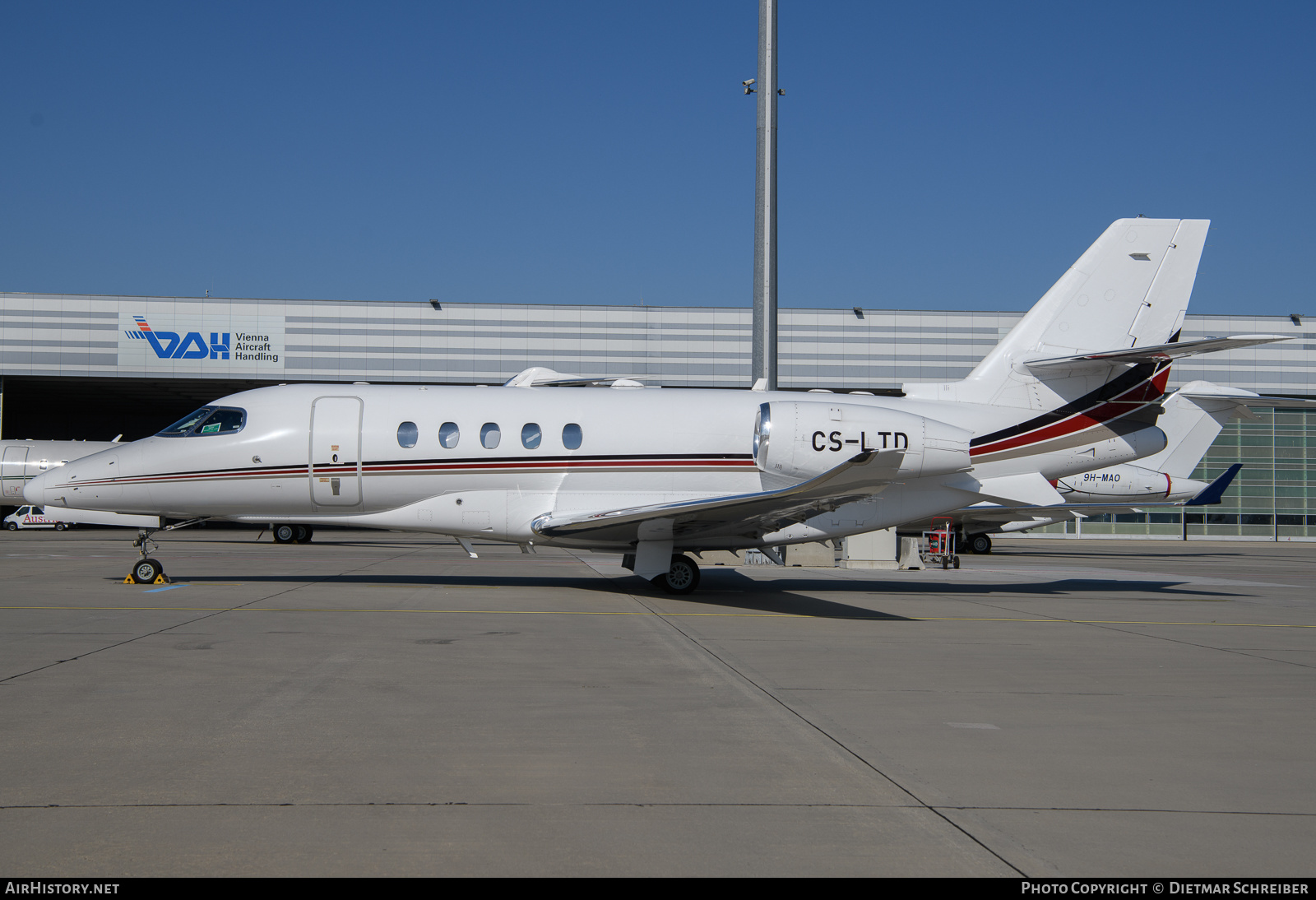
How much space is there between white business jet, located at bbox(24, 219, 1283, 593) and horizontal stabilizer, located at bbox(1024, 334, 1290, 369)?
0.18 ft

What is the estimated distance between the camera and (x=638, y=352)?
4503 cm

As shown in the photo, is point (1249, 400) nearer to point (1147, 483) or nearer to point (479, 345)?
point (1147, 483)

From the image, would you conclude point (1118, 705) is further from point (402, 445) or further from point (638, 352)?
point (638, 352)

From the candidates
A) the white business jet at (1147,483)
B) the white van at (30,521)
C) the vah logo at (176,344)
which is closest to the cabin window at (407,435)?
the white business jet at (1147,483)

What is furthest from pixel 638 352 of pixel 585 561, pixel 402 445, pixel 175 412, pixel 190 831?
pixel 190 831

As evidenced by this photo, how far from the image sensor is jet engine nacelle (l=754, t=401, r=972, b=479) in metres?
14.3

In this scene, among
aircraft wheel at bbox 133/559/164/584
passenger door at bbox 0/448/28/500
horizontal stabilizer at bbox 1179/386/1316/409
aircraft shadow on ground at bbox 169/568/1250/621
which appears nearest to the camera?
aircraft shadow on ground at bbox 169/568/1250/621

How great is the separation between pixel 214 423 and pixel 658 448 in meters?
7.28

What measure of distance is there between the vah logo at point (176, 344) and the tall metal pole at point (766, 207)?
29.4 metres

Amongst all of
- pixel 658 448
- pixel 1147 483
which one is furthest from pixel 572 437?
pixel 1147 483

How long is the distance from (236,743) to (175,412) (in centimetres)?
6265

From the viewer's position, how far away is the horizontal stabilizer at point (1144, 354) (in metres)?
12.8

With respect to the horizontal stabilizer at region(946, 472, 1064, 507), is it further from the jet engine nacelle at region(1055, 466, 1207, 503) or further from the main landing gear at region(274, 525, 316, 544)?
the main landing gear at region(274, 525, 316, 544)

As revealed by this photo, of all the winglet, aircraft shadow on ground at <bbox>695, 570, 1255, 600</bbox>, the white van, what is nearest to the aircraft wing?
aircraft shadow on ground at <bbox>695, 570, 1255, 600</bbox>
